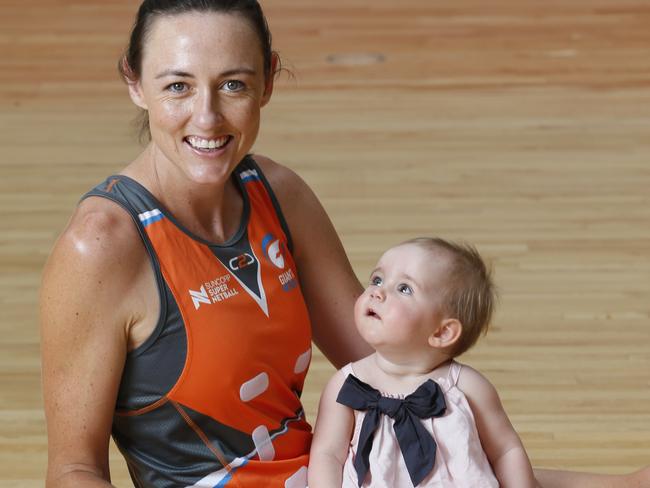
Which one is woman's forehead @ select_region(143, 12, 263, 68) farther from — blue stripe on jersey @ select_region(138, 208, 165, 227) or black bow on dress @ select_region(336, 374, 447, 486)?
black bow on dress @ select_region(336, 374, 447, 486)

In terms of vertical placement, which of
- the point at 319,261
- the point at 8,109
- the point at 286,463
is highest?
the point at 319,261

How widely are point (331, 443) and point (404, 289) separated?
0.87ft

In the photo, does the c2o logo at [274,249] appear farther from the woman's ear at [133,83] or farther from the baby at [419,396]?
the woman's ear at [133,83]

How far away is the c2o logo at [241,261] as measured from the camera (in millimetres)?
2059

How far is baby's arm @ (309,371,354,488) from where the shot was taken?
2.05m

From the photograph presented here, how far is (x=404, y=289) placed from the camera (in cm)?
208

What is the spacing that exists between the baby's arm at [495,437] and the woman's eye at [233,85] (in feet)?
1.86

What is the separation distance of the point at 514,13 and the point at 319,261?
4.46 meters

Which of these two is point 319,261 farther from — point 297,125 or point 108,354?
point 297,125

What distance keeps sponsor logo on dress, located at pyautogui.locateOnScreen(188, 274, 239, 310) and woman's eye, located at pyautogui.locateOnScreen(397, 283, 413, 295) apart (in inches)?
10.1

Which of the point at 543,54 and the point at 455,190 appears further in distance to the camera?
the point at 543,54

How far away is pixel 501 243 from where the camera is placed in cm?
417

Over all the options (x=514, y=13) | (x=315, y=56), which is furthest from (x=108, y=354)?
(x=514, y=13)

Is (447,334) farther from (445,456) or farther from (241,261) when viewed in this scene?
(241,261)
